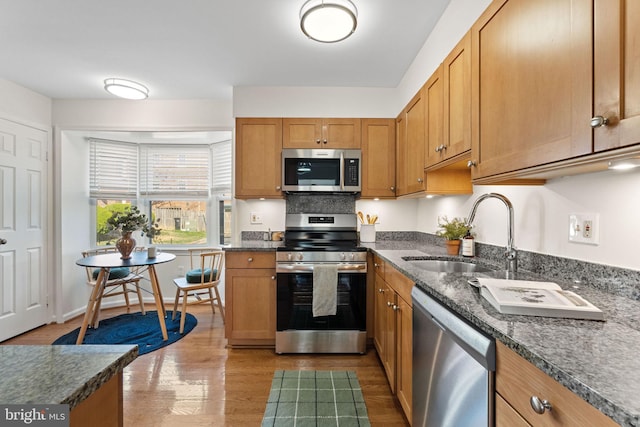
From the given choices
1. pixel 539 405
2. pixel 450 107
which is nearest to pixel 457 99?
pixel 450 107

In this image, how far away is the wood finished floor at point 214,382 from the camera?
1712 millimetres

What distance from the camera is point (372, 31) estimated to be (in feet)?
6.69

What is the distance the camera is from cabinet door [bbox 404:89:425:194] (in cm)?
208

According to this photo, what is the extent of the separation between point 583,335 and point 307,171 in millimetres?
2301

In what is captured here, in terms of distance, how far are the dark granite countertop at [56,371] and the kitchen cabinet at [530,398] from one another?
880 mm

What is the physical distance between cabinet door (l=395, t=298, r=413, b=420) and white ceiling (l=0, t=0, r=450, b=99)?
72.3 inches

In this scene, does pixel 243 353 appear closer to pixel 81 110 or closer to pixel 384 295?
pixel 384 295

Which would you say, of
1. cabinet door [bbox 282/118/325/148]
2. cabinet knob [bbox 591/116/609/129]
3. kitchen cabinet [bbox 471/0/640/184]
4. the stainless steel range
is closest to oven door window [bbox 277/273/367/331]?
the stainless steel range

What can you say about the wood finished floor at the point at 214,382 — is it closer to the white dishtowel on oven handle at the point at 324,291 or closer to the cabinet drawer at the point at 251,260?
the white dishtowel on oven handle at the point at 324,291

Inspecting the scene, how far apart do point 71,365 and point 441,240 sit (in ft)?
7.86

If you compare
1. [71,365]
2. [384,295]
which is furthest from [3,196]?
[384,295]

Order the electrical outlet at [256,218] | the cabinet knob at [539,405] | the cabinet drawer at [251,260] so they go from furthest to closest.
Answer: the electrical outlet at [256,218] → the cabinet drawer at [251,260] → the cabinet knob at [539,405]

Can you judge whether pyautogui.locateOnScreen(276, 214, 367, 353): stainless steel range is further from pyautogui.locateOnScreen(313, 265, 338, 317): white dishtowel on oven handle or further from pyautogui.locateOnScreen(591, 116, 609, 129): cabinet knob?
pyautogui.locateOnScreen(591, 116, 609, 129): cabinet knob

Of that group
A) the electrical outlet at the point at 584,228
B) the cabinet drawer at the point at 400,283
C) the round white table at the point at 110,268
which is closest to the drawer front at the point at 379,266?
the cabinet drawer at the point at 400,283
